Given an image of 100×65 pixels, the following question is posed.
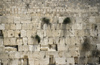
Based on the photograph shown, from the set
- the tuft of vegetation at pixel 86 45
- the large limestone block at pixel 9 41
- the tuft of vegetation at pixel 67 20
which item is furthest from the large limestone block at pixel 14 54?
the tuft of vegetation at pixel 86 45

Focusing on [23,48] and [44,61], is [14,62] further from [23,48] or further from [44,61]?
[44,61]

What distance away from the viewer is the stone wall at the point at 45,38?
9133mm

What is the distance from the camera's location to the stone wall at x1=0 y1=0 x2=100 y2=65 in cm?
913

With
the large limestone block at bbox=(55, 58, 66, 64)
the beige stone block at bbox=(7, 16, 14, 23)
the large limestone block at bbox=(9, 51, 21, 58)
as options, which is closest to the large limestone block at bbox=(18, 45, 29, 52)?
the large limestone block at bbox=(9, 51, 21, 58)

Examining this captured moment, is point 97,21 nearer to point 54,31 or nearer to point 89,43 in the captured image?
Answer: point 89,43

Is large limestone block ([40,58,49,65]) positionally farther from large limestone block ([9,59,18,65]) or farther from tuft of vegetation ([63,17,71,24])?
tuft of vegetation ([63,17,71,24])

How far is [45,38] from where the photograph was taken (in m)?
9.38

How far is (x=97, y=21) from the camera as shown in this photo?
9.95 meters

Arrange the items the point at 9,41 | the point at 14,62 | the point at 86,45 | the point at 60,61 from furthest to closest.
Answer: the point at 86,45 < the point at 60,61 < the point at 9,41 < the point at 14,62

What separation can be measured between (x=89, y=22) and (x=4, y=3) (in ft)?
20.6

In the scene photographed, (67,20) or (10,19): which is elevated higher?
(10,19)

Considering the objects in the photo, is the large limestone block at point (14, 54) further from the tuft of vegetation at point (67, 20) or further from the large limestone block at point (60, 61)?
the tuft of vegetation at point (67, 20)

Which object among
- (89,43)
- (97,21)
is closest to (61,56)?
(89,43)

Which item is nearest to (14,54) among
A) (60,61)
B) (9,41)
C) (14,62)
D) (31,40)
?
(14,62)
